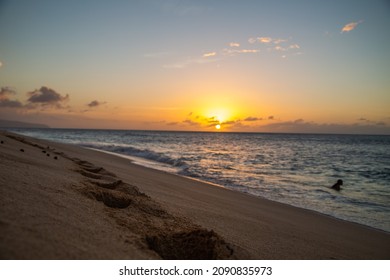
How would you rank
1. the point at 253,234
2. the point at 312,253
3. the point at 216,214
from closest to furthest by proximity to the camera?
→ 1. the point at 312,253
2. the point at 253,234
3. the point at 216,214

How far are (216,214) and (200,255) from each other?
238 cm

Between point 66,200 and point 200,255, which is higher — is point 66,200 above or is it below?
above

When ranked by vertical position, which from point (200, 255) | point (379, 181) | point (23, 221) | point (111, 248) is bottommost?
point (379, 181)

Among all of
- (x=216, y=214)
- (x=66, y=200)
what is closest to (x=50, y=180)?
(x=66, y=200)

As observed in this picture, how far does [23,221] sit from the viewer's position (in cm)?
207

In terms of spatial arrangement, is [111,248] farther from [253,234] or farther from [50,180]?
[253,234]

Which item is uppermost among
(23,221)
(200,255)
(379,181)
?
(23,221)

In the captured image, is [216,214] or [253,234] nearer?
[253,234]

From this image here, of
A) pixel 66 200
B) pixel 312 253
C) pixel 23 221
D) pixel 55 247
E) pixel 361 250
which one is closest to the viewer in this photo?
pixel 55 247

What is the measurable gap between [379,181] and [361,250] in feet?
41.3
